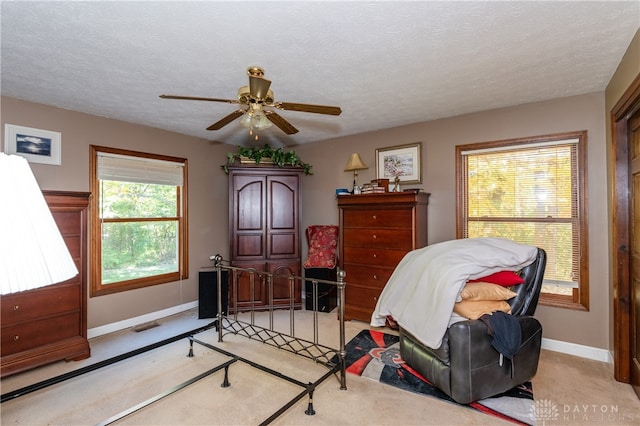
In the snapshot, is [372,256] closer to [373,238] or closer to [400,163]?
[373,238]

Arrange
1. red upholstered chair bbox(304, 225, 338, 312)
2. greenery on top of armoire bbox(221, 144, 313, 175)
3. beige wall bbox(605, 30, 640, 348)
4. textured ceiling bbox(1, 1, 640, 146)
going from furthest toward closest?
greenery on top of armoire bbox(221, 144, 313, 175), red upholstered chair bbox(304, 225, 338, 312), beige wall bbox(605, 30, 640, 348), textured ceiling bbox(1, 1, 640, 146)

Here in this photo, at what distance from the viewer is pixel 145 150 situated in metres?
3.79

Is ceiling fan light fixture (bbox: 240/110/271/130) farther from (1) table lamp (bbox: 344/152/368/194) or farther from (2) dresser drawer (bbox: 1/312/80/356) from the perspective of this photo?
(2) dresser drawer (bbox: 1/312/80/356)

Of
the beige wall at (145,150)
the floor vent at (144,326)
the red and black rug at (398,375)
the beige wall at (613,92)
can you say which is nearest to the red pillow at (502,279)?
the red and black rug at (398,375)

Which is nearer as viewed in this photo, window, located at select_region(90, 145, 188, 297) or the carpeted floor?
the carpeted floor

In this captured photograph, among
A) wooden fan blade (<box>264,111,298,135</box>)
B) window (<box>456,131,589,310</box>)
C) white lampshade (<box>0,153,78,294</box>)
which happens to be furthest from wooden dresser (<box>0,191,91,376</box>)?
window (<box>456,131,589,310</box>)

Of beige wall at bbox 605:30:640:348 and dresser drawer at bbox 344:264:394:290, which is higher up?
beige wall at bbox 605:30:640:348

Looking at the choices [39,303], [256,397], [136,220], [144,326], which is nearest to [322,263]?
[256,397]

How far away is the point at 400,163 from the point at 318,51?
85.9 inches

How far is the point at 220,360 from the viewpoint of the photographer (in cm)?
274

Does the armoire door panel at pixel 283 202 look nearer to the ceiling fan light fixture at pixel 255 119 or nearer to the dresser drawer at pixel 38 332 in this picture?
the ceiling fan light fixture at pixel 255 119

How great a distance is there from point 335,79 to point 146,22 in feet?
4.45

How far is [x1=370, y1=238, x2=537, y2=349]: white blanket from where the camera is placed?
204 cm

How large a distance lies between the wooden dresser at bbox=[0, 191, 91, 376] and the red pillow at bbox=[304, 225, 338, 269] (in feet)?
8.07
